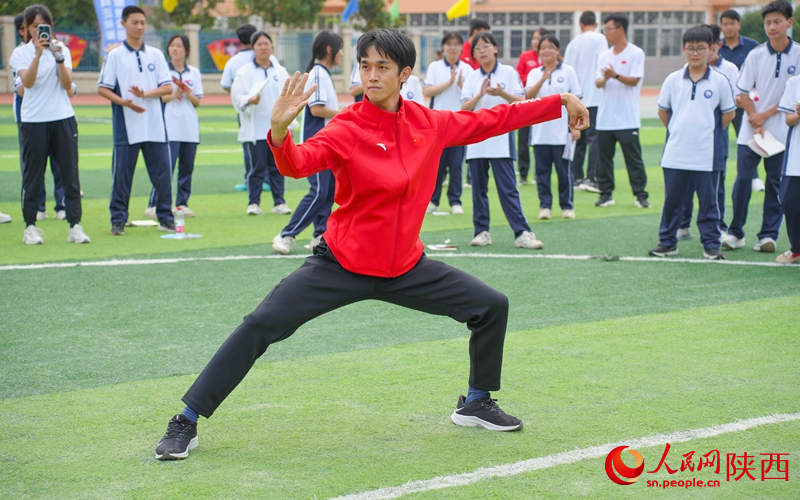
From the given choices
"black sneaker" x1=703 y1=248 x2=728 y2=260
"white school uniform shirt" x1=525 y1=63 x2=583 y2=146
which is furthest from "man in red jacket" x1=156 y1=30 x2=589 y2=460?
"white school uniform shirt" x1=525 y1=63 x2=583 y2=146

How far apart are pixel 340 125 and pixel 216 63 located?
38.8m

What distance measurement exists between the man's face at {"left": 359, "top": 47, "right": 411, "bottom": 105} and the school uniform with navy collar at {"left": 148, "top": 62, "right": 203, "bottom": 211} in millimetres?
7549

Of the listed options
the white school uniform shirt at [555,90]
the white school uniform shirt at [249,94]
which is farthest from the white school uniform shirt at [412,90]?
the white school uniform shirt at [249,94]

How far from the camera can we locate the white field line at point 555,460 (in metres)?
3.63

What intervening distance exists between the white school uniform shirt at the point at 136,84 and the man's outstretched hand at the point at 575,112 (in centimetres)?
657

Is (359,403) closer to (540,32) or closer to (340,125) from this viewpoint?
(340,125)

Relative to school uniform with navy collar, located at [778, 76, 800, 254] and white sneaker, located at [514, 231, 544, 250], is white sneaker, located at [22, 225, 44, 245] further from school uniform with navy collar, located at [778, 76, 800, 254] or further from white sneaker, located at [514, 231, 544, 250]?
school uniform with navy collar, located at [778, 76, 800, 254]

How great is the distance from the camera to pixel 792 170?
7898mm

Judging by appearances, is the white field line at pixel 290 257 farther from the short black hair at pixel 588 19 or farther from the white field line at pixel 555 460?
the short black hair at pixel 588 19

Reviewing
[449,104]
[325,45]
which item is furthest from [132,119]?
[449,104]

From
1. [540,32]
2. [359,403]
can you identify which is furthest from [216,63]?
[359,403]

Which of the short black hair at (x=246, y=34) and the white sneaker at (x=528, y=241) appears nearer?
the white sneaker at (x=528, y=241)

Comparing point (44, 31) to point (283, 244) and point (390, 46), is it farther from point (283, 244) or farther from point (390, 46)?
point (390, 46)

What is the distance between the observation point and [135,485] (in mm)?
3680
